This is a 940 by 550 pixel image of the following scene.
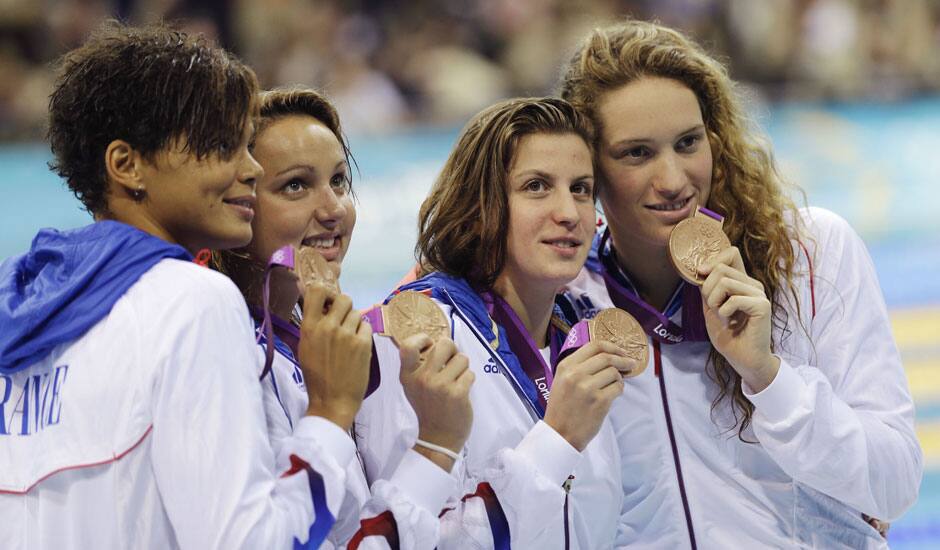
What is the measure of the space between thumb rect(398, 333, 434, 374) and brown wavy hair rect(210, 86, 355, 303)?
1.35 feet

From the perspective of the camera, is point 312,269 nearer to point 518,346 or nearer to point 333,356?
point 333,356

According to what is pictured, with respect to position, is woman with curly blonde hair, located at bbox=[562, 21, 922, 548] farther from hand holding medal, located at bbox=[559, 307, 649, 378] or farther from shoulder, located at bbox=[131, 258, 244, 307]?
shoulder, located at bbox=[131, 258, 244, 307]

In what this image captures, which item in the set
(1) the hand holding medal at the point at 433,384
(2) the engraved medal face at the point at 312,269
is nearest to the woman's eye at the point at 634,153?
(1) the hand holding medal at the point at 433,384

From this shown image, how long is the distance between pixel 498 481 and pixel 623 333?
0.42 m

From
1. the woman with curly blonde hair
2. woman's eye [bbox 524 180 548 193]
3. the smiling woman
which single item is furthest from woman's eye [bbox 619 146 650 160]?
the smiling woman

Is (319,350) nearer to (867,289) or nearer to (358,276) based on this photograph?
(867,289)

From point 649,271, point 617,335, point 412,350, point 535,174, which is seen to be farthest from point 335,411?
point 649,271

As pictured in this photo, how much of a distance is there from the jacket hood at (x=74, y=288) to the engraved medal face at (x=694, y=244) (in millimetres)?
1086

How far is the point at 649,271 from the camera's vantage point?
9.17 feet


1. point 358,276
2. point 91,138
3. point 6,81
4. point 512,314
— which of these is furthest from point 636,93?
point 6,81

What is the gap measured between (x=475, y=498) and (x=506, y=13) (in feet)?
23.0

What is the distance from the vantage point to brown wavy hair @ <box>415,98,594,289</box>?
2570 mm

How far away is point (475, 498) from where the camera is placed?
226cm

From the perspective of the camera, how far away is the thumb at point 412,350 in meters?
2.10
